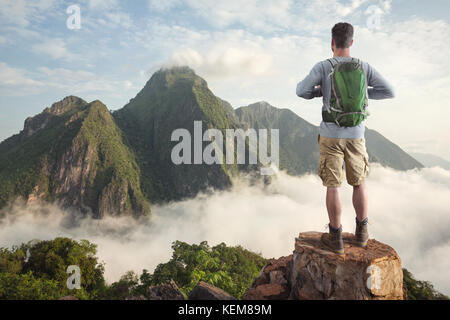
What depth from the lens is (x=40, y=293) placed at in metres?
18.0

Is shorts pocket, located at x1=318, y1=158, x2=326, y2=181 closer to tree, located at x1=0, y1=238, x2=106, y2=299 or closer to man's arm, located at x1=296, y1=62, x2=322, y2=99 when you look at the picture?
man's arm, located at x1=296, y1=62, x2=322, y2=99

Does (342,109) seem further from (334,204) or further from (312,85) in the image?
(334,204)

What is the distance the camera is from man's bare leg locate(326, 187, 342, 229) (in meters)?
4.67

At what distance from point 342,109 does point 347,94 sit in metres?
0.27

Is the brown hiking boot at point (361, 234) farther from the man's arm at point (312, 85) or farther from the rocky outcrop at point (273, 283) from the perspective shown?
the man's arm at point (312, 85)

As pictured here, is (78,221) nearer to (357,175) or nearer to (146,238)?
(146,238)

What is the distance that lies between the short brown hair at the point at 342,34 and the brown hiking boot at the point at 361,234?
11.6 feet

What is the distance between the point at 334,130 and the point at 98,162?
200m

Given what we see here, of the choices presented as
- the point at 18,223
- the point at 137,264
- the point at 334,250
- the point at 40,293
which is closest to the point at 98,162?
the point at 18,223

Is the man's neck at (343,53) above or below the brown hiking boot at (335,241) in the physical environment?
above

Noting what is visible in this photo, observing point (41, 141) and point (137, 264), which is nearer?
point (137, 264)

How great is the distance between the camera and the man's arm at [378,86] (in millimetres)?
4758

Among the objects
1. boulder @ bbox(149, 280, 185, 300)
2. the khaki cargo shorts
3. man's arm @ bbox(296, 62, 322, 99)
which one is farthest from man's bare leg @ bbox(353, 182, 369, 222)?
boulder @ bbox(149, 280, 185, 300)

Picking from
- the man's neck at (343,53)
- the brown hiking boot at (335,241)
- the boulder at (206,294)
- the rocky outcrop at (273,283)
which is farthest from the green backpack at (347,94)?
the boulder at (206,294)
